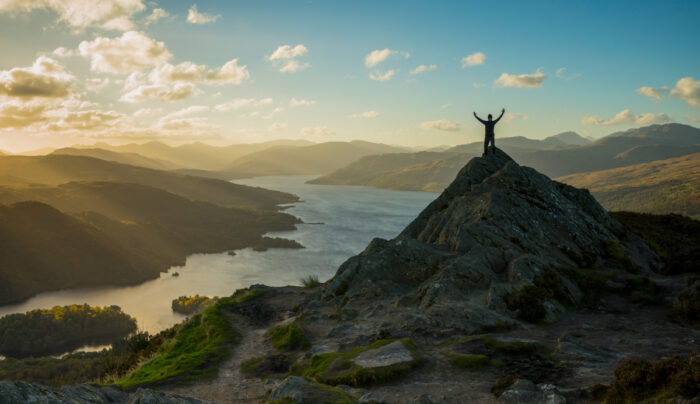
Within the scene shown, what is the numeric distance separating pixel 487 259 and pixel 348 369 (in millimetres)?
11800

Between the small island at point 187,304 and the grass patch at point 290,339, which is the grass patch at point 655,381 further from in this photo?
the small island at point 187,304

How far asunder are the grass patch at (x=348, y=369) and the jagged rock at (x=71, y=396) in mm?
4785

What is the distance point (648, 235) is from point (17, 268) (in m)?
182

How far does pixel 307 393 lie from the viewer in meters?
10.4

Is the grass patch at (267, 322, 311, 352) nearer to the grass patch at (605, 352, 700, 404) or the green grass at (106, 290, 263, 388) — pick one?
the green grass at (106, 290, 263, 388)

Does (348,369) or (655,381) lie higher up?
(655,381)

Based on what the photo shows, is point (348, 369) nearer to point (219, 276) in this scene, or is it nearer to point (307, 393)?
point (307, 393)

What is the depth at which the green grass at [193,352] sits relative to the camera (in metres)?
17.2

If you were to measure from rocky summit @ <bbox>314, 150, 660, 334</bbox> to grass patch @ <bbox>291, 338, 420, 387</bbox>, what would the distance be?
3.65m

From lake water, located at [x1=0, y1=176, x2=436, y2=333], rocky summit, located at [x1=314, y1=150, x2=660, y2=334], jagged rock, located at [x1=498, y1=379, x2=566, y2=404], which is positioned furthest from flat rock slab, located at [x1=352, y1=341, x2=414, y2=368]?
lake water, located at [x1=0, y1=176, x2=436, y2=333]

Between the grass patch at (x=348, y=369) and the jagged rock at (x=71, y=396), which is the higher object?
the jagged rock at (x=71, y=396)

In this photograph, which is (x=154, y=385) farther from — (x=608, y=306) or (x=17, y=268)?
(x=17, y=268)

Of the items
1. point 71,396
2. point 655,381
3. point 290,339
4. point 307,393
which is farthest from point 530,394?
point 290,339

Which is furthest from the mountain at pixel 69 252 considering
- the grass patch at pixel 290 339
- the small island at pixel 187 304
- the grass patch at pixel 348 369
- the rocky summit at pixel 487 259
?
the grass patch at pixel 348 369
